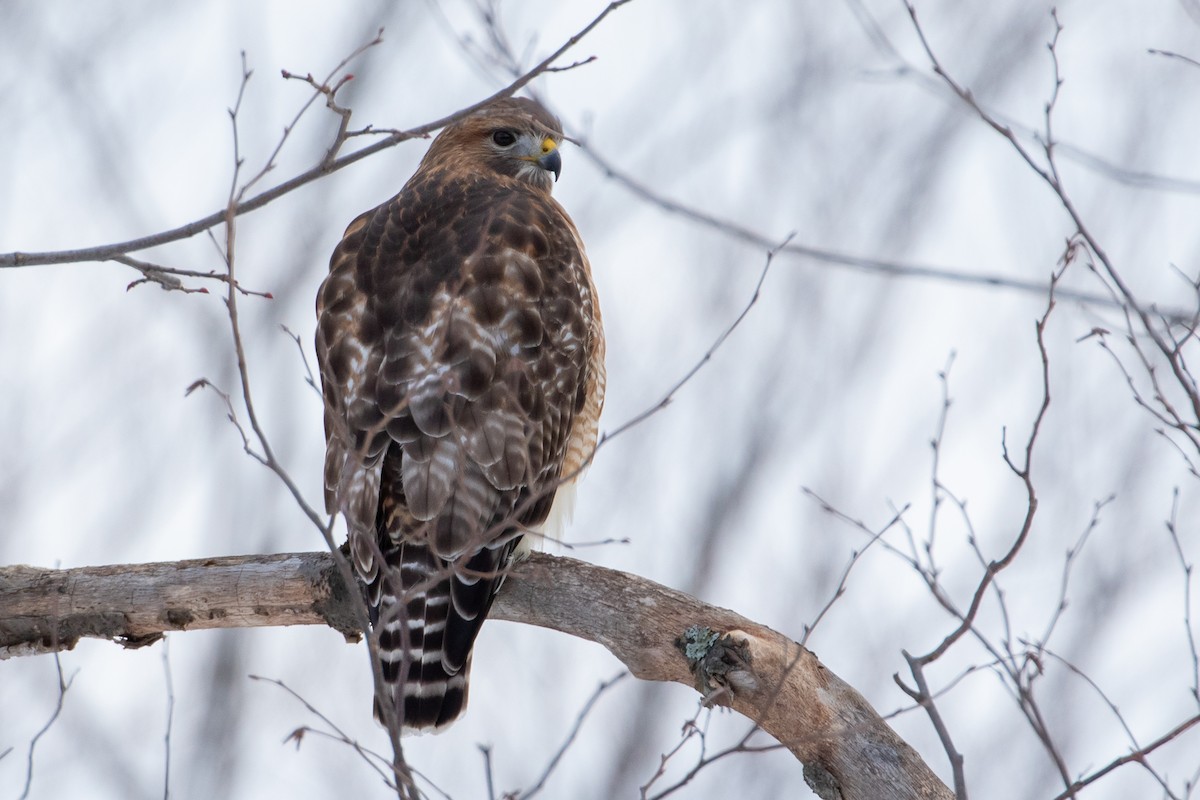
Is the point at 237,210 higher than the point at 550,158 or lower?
lower

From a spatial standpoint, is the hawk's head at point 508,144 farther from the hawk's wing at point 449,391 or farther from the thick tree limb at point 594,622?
the thick tree limb at point 594,622

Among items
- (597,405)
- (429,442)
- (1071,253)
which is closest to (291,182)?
(429,442)

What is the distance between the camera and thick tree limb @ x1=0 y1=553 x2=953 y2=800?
3383 millimetres

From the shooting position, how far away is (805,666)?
353cm

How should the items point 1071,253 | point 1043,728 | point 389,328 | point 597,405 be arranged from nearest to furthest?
point 1043,728, point 1071,253, point 389,328, point 597,405

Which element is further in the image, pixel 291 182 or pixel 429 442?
pixel 429 442

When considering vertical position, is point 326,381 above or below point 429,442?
above

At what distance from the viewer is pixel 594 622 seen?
380 cm

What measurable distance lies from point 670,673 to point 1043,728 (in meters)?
1.24

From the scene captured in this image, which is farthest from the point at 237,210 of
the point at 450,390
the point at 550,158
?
the point at 550,158

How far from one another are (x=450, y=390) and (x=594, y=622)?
75cm

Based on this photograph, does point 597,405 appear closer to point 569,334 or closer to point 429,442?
point 569,334

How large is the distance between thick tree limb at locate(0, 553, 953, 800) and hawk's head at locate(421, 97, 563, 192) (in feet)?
6.07

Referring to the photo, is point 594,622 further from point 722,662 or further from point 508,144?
point 508,144
